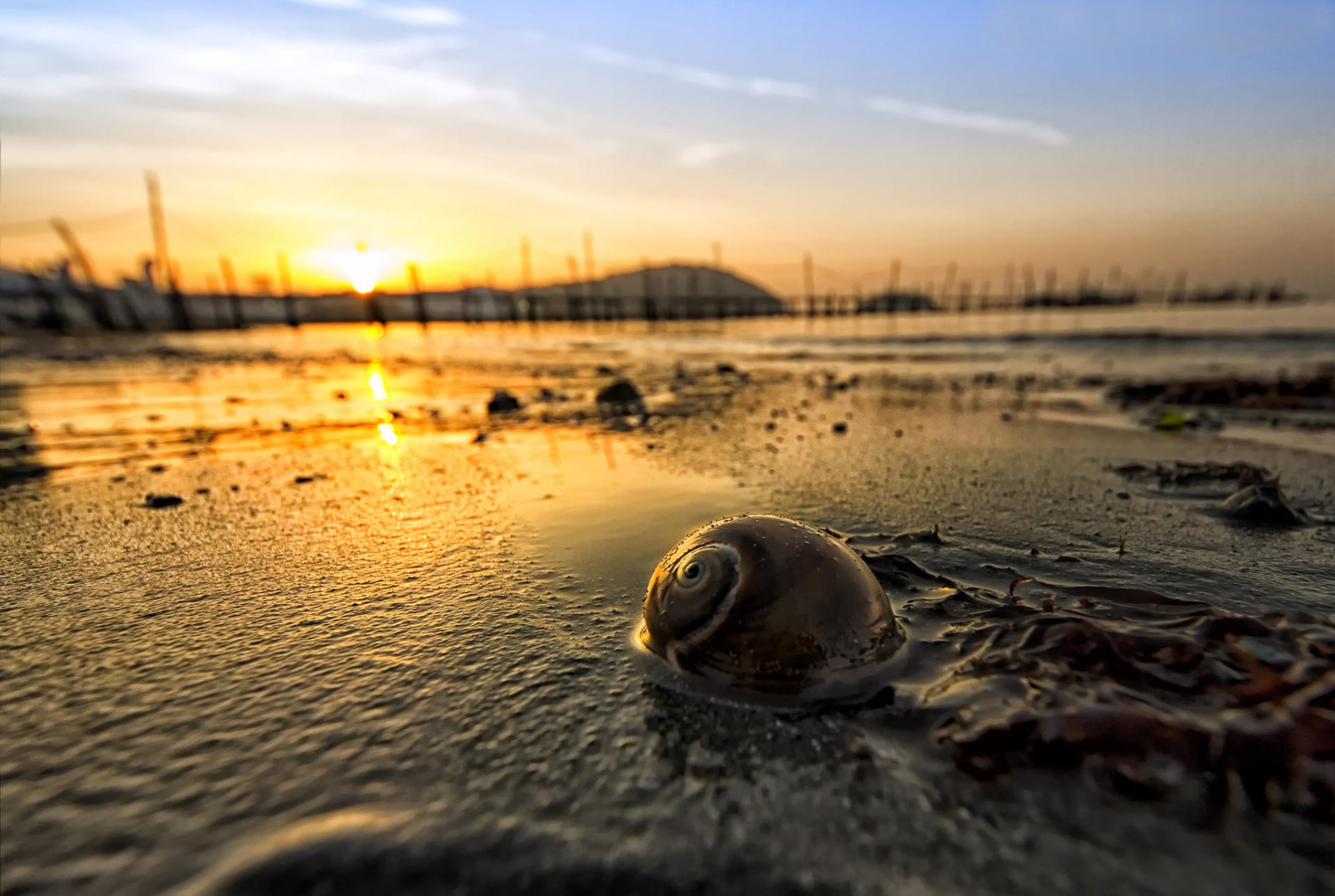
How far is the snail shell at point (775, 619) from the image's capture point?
1.88 meters

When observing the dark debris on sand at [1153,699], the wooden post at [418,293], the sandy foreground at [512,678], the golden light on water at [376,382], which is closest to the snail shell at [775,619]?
the sandy foreground at [512,678]

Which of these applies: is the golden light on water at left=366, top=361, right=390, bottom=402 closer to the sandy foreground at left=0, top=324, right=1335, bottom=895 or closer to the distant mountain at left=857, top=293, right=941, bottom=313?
the sandy foreground at left=0, top=324, right=1335, bottom=895

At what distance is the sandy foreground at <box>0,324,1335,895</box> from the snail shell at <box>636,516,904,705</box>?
0.42 ft

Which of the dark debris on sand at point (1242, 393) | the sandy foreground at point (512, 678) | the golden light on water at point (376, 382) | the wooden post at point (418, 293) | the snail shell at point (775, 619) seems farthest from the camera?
the wooden post at point (418, 293)

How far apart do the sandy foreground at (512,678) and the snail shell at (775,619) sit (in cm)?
13

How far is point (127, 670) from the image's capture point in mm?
2051

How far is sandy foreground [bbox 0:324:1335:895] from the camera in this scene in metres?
1.32

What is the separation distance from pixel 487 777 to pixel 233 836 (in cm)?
55

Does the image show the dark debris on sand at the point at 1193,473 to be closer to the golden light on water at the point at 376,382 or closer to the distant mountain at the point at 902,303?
the golden light on water at the point at 376,382

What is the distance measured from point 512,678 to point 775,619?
0.90 metres

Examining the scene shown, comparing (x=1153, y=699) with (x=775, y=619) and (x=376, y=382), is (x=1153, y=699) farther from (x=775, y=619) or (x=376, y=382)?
(x=376, y=382)

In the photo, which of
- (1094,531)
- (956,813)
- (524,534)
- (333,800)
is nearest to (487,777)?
(333,800)

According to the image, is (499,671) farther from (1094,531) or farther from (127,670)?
(1094,531)

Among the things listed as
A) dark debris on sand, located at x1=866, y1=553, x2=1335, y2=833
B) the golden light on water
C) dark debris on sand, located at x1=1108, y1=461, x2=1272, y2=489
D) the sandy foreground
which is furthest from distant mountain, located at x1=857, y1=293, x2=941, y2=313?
dark debris on sand, located at x1=866, y1=553, x2=1335, y2=833
